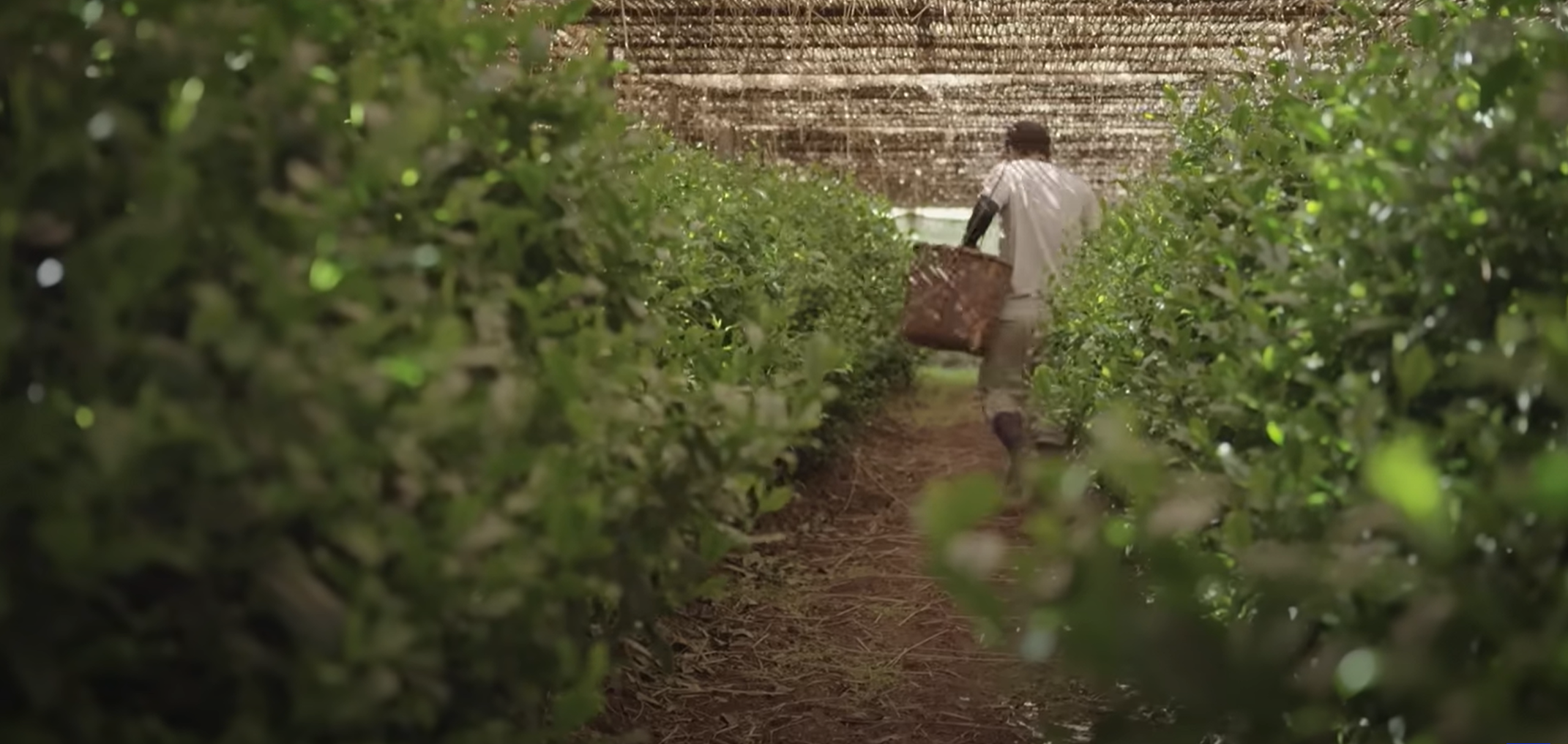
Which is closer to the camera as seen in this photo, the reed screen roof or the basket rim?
the basket rim

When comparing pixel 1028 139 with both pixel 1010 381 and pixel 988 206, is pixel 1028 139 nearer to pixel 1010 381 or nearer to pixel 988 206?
pixel 988 206

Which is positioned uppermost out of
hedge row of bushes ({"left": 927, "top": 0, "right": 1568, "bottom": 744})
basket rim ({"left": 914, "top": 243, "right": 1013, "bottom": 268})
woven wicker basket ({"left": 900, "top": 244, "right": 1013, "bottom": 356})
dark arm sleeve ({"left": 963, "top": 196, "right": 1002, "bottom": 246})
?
hedge row of bushes ({"left": 927, "top": 0, "right": 1568, "bottom": 744})

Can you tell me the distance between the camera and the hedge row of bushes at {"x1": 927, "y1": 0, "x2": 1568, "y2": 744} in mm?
957

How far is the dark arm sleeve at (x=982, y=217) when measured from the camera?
19.2 feet

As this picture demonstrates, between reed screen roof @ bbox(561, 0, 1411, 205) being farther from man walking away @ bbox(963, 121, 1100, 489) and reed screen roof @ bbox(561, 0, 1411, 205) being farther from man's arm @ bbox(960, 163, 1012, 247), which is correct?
man's arm @ bbox(960, 163, 1012, 247)

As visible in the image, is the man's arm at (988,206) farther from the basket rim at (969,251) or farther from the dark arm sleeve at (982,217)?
the basket rim at (969,251)

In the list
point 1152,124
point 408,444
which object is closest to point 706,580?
point 408,444

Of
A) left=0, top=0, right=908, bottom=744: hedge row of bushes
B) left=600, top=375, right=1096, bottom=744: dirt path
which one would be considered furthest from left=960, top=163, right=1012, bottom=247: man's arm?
left=0, top=0, right=908, bottom=744: hedge row of bushes

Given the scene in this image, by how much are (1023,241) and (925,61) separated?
1.99 metres

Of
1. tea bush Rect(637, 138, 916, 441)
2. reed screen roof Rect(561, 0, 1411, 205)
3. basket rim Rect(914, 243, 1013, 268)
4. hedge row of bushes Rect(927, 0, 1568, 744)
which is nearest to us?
hedge row of bushes Rect(927, 0, 1568, 744)

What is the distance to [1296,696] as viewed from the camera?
1095mm

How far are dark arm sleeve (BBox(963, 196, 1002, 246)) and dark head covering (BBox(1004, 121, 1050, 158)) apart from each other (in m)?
0.35

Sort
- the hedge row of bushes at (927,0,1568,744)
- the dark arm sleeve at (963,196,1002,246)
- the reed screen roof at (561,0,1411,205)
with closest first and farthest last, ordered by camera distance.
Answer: the hedge row of bushes at (927,0,1568,744), the dark arm sleeve at (963,196,1002,246), the reed screen roof at (561,0,1411,205)

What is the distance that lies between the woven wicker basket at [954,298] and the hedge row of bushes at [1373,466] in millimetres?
3233
